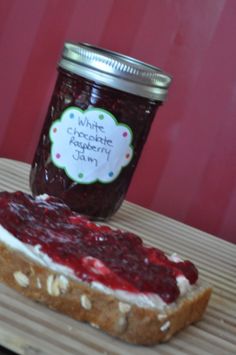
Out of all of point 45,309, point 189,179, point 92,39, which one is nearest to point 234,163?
point 189,179

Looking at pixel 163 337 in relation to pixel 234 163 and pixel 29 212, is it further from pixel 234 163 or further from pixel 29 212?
pixel 234 163

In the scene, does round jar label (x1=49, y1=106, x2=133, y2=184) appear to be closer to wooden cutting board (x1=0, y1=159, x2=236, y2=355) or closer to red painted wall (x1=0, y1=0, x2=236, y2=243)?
wooden cutting board (x1=0, y1=159, x2=236, y2=355)

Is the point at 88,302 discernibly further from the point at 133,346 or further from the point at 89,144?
the point at 89,144

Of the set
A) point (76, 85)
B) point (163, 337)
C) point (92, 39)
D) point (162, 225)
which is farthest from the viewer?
point (92, 39)

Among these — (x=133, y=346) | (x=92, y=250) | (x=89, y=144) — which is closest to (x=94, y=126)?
(x=89, y=144)

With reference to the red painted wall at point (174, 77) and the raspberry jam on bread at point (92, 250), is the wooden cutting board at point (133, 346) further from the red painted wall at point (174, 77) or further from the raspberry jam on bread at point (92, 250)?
the red painted wall at point (174, 77)

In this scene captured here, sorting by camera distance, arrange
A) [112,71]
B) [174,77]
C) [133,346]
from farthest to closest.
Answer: [174,77] < [112,71] < [133,346]

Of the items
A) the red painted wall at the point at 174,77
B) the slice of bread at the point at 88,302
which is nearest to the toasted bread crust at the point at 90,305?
the slice of bread at the point at 88,302
